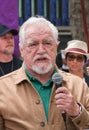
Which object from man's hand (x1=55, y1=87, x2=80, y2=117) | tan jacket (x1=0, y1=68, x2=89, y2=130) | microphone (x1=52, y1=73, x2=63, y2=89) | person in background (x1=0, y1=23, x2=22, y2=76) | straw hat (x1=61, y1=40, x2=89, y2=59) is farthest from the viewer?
straw hat (x1=61, y1=40, x2=89, y2=59)

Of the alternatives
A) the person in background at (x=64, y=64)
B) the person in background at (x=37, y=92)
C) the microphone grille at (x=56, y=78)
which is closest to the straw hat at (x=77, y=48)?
the person in background at (x=64, y=64)

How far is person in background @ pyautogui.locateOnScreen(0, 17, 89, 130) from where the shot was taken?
308cm

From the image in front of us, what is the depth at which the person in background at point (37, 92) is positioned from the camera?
121 inches

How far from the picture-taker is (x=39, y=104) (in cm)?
312

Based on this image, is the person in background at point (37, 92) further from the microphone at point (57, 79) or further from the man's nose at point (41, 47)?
the microphone at point (57, 79)

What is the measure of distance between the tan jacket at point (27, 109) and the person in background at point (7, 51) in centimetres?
181

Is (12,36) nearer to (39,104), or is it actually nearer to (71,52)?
(71,52)

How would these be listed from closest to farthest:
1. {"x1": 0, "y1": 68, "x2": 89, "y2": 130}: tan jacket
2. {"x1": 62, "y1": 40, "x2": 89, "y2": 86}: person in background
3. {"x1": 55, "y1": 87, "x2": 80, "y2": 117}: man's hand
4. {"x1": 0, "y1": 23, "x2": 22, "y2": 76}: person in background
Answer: {"x1": 55, "y1": 87, "x2": 80, "y2": 117}: man's hand → {"x1": 0, "y1": 68, "x2": 89, "y2": 130}: tan jacket → {"x1": 0, "y1": 23, "x2": 22, "y2": 76}: person in background → {"x1": 62, "y1": 40, "x2": 89, "y2": 86}: person in background

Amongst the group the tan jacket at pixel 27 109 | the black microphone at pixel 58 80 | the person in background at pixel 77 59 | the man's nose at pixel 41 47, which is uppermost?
the man's nose at pixel 41 47

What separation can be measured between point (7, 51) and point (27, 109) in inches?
85.9

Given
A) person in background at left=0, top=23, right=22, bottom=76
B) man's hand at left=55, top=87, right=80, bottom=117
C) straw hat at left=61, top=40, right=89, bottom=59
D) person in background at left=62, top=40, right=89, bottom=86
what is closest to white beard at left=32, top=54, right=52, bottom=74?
man's hand at left=55, top=87, right=80, bottom=117

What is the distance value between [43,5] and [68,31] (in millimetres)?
1458

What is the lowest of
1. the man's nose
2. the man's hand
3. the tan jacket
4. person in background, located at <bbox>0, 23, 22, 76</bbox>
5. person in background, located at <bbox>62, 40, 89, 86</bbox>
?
person in background, located at <bbox>62, 40, 89, 86</bbox>

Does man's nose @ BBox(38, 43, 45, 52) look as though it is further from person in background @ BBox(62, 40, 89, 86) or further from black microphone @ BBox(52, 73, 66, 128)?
person in background @ BBox(62, 40, 89, 86)
